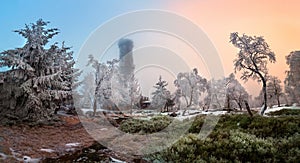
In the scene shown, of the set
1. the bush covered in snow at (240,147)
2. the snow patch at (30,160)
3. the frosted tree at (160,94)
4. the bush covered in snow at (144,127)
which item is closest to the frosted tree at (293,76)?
the frosted tree at (160,94)

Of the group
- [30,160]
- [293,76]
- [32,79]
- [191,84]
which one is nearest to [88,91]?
[32,79]

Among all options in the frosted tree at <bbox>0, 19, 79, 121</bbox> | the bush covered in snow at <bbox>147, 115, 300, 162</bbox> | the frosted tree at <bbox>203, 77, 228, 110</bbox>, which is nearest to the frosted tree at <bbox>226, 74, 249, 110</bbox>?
the frosted tree at <bbox>203, 77, 228, 110</bbox>

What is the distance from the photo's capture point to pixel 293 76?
33656 mm

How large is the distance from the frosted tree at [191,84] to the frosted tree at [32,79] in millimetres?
19855

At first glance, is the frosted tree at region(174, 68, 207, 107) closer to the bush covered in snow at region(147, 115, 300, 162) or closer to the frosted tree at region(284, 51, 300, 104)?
the frosted tree at region(284, 51, 300, 104)

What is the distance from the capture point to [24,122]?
14336 mm

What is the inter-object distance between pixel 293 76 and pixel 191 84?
1468cm

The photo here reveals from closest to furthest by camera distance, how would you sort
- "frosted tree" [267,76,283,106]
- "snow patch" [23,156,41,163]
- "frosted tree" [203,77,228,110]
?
"snow patch" [23,156,41,163] < "frosted tree" [203,77,228,110] < "frosted tree" [267,76,283,106]

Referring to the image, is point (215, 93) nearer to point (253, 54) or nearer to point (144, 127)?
point (253, 54)

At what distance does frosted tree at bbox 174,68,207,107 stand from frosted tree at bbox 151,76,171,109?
13.0 feet

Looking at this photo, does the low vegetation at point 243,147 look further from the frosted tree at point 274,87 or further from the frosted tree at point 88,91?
the frosted tree at point 274,87

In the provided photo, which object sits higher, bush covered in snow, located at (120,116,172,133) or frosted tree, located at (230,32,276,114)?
frosted tree, located at (230,32,276,114)

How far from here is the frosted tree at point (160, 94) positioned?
3981cm

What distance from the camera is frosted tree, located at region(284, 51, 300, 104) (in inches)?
1276
